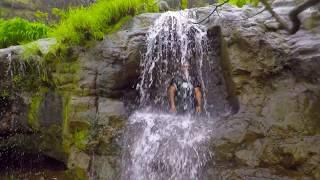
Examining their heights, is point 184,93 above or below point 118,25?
below

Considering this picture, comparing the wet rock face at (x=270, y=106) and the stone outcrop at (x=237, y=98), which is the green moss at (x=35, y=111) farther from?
the wet rock face at (x=270, y=106)

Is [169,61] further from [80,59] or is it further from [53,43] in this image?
[53,43]

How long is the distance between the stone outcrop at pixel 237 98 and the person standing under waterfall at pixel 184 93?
1.93ft

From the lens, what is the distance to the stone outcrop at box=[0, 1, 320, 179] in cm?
480

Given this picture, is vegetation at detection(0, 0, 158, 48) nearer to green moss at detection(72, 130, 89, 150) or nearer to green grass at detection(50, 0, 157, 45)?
green grass at detection(50, 0, 157, 45)

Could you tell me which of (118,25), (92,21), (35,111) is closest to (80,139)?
(35,111)

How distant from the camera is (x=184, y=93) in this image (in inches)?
249

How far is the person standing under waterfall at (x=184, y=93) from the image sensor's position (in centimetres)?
611

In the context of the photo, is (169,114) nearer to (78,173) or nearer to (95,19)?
(78,173)

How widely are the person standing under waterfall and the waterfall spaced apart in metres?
0.13

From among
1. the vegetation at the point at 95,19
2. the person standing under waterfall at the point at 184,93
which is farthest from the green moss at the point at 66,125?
the person standing under waterfall at the point at 184,93

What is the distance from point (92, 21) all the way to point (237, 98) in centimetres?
256

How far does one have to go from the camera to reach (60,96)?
611 centimetres

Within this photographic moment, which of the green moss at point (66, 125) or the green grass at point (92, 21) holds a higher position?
the green grass at point (92, 21)
